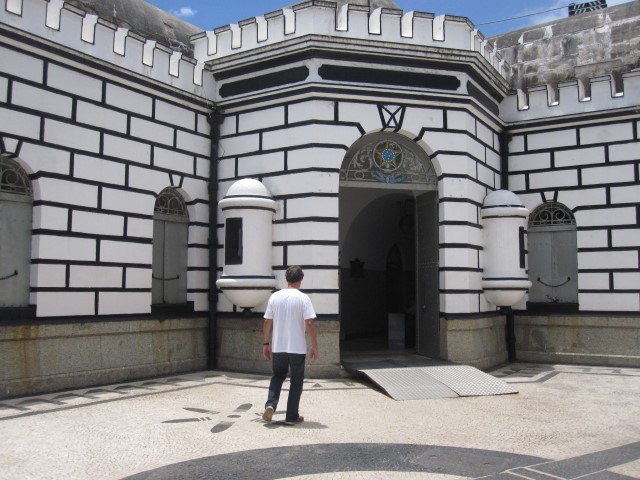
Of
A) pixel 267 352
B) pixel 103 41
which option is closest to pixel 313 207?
pixel 267 352

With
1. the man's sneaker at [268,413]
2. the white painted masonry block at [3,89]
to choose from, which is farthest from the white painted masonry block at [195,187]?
the man's sneaker at [268,413]

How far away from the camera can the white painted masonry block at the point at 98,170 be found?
11.0m

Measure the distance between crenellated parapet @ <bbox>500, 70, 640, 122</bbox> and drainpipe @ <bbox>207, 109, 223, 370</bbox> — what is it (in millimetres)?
7141

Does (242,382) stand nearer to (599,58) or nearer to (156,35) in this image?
(156,35)

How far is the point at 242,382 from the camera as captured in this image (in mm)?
11445

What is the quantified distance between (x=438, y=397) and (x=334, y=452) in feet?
12.9

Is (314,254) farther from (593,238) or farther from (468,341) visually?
(593,238)

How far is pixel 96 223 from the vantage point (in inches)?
441

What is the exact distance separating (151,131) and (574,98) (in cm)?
985

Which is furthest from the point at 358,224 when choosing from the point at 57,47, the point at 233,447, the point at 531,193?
the point at 233,447

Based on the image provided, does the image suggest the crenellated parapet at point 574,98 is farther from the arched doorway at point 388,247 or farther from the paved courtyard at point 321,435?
the paved courtyard at point 321,435

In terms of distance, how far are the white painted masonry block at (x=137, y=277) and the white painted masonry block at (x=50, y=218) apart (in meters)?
1.55

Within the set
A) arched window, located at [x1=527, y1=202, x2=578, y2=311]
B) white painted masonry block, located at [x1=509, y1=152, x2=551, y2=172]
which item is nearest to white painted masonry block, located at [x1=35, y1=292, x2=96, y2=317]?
arched window, located at [x1=527, y1=202, x2=578, y2=311]

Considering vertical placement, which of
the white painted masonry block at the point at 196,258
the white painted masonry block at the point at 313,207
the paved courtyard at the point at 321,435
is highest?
the white painted masonry block at the point at 313,207
